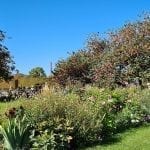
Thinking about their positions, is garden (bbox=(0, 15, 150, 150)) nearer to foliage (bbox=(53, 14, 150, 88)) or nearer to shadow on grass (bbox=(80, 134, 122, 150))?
shadow on grass (bbox=(80, 134, 122, 150))

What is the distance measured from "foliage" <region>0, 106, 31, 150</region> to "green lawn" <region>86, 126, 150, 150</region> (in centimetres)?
215

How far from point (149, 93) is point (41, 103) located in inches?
281

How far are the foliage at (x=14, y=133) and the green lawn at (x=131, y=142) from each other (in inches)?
84.6

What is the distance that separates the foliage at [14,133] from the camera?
1355 cm

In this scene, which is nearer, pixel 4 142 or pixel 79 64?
pixel 4 142

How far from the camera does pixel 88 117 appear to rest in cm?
1576

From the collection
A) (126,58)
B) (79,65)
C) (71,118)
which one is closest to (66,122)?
(71,118)

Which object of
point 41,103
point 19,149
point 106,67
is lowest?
point 19,149

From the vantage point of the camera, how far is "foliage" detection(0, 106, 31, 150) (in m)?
13.6

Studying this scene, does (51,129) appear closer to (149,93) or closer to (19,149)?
(19,149)

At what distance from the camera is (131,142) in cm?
1551

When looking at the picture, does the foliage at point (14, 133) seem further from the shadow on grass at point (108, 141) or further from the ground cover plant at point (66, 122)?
the shadow on grass at point (108, 141)

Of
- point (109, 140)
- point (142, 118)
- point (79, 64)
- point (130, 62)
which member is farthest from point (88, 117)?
point (79, 64)

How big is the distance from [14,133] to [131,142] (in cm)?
375
